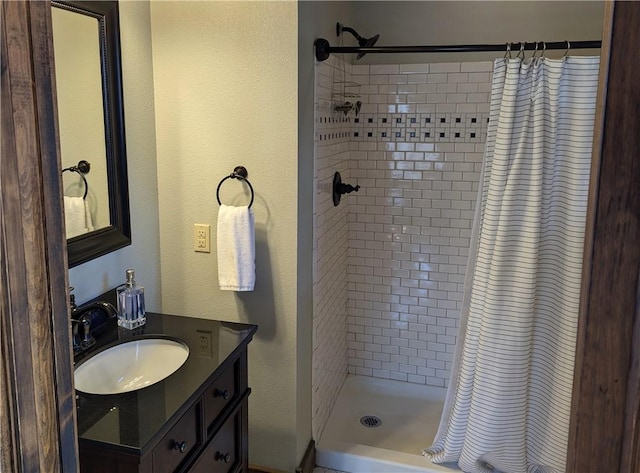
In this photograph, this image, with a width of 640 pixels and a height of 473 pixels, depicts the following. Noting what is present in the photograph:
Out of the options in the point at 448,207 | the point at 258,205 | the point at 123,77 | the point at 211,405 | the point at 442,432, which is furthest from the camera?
the point at 448,207

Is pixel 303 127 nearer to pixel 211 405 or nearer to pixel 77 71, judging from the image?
pixel 77 71

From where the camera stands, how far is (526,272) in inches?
90.7

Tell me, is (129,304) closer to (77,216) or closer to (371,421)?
(77,216)

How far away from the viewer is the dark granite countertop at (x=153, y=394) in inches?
54.7

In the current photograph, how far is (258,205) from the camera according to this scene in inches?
88.4

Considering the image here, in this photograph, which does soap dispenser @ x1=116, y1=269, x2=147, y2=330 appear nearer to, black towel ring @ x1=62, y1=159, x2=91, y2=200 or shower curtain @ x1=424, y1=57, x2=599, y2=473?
black towel ring @ x1=62, y1=159, x2=91, y2=200

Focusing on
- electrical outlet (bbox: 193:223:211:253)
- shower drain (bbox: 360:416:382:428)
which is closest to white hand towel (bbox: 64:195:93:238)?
electrical outlet (bbox: 193:223:211:253)

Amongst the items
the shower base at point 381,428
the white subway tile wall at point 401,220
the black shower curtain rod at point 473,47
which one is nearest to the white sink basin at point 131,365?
the white subway tile wall at point 401,220

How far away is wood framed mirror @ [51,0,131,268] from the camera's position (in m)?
1.82

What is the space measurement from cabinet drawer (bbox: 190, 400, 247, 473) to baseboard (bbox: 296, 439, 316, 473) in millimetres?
512

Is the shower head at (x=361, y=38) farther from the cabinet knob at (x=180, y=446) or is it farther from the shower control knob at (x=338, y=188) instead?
the cabinet knob at (x=180, y=446)

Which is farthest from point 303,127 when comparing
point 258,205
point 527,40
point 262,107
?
point 527,40

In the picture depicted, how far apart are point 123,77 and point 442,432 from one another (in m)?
2.08

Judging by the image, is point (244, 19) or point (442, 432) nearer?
point (244, 19)
